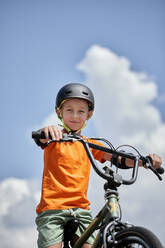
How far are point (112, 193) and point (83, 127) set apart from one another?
2.10m

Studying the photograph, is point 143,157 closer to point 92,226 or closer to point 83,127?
point 92,226

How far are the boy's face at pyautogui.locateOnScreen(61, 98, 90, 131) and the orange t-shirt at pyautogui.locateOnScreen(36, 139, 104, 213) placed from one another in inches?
14.7

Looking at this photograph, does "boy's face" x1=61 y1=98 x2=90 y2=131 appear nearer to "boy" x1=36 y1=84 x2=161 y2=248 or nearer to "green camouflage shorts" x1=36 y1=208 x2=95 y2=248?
"boy" x1=36 y1=84 x2=161 y2=248

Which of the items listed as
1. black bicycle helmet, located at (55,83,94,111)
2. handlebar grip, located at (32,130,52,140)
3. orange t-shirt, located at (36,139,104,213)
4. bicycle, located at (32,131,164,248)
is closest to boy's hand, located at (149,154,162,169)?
bicycle, located at (32,131,164,248)

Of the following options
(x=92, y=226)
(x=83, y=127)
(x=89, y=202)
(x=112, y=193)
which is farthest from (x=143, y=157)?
(x=83, y=127)

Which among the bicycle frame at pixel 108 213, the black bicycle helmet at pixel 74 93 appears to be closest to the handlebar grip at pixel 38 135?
the bicycle frame at pixel 108 213

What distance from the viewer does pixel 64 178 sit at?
4.35m

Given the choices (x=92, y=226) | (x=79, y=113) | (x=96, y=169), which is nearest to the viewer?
(x=96, y=169)

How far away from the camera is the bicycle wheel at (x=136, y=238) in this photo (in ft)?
8.27

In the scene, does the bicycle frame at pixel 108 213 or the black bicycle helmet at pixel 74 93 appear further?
the black bicycle helmet at pixel 74 93

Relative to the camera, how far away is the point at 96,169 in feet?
9.93

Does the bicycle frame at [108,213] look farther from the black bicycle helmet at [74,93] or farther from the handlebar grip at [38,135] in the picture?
the black bicycle helmet at [74,93]

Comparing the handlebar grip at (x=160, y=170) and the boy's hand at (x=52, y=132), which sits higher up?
the boy's hand at (x=52, y=132)

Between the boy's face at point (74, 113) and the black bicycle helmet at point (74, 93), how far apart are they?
108 millimetres
